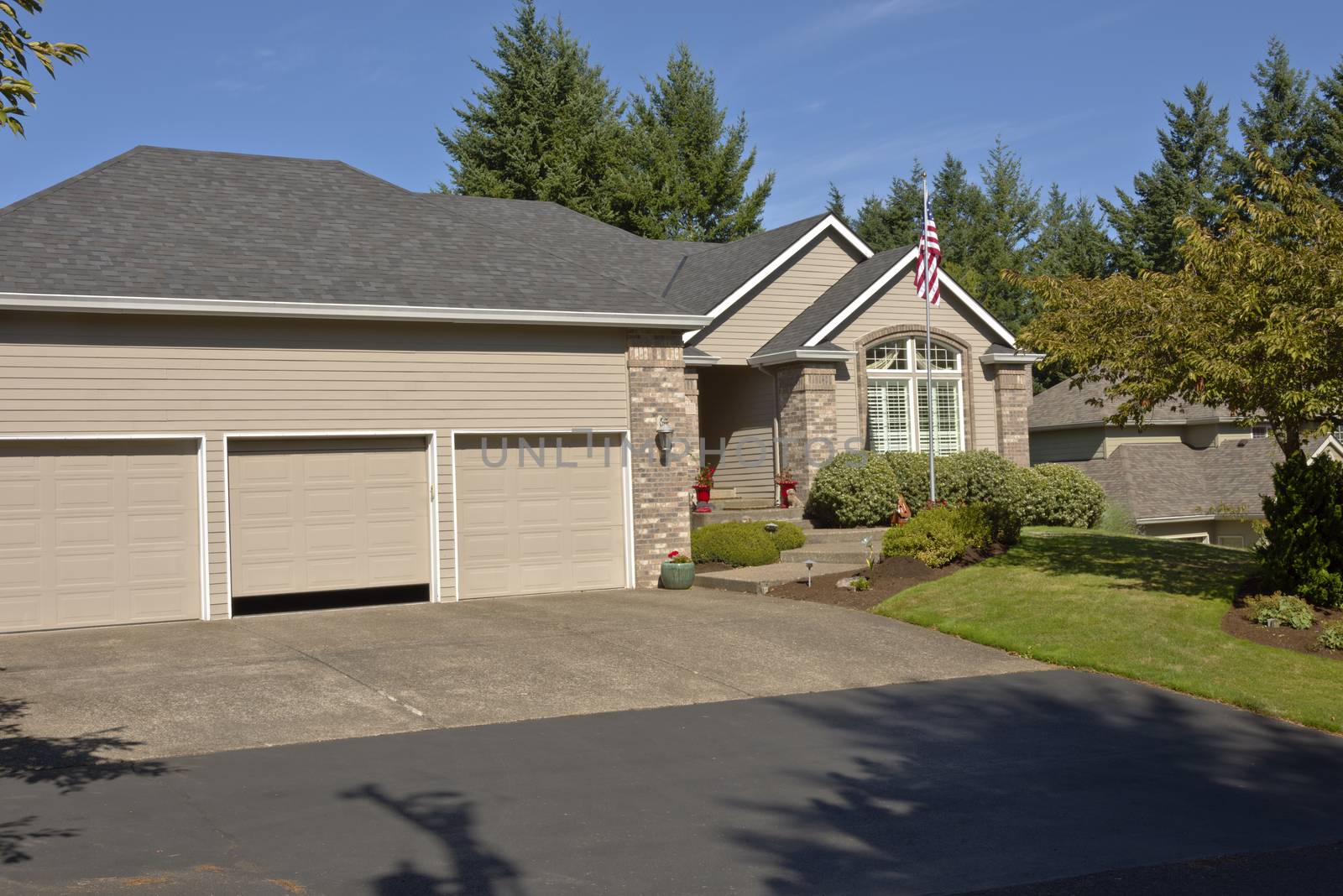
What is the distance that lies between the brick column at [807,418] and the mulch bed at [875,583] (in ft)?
20.4

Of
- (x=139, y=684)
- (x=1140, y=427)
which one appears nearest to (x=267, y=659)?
(x=139, y=684)

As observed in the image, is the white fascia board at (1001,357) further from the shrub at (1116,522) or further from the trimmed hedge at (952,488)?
the shrub at (1116,522)

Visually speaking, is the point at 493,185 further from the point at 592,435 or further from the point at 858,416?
the point at 592,435

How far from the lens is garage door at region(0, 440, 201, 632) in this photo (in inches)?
600

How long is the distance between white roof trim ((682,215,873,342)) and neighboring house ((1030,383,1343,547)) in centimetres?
970

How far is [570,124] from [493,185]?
386 cm

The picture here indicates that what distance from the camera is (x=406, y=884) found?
654cm

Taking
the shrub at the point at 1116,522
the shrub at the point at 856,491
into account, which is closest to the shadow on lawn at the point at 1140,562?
the shrub at the point at 856,491

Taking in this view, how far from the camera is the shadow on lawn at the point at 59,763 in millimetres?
7379

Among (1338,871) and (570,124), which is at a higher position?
(570,124)

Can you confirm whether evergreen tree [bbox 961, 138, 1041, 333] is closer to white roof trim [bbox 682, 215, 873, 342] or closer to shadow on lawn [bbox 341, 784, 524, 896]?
white roof trim [bbox 682, 215, 873, 342]

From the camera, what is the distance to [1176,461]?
35125 mm

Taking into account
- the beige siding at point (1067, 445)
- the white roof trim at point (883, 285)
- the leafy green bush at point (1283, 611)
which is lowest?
the leafy green bush at point (1283, 611)

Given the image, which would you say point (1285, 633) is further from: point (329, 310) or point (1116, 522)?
point (1116, 522)
